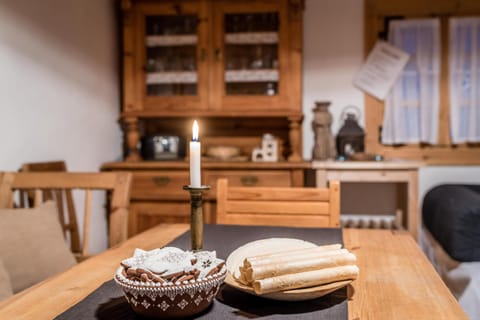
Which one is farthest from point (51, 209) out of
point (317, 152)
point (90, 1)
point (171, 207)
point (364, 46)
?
point (364, 46)

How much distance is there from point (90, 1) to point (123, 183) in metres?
1.74

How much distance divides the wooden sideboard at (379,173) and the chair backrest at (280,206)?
1056 millimetres

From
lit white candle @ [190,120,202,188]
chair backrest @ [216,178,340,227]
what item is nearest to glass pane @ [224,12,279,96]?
chair backrest @ [216,178,340,227]

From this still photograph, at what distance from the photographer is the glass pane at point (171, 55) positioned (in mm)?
3082

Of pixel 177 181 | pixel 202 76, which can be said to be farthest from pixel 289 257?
pixel 202 76

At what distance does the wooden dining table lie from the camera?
81cm

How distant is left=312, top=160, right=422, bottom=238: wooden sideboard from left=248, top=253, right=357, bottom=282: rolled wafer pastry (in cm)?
190

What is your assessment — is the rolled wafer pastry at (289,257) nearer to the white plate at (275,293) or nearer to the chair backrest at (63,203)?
the white plate at (275,293)

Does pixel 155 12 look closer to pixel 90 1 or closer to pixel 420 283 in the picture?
pixel 90 1

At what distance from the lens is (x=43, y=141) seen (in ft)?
7.57

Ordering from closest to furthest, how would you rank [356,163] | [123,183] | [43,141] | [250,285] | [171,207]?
[250,285]
[123,183]
[43,141]
[356,163]
[171,207]

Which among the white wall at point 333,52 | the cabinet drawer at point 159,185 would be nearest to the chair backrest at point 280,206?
the cabinet drawer at point 159,185

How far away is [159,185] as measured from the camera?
2.95m

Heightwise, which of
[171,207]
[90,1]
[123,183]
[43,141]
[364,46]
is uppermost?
[90,1]
